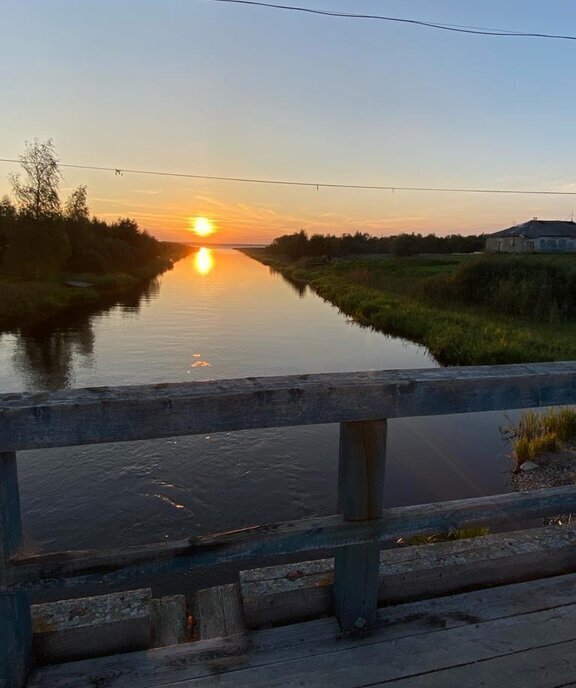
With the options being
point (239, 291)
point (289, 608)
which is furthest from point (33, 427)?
point (239, 291)

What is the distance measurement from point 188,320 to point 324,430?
14.5 meters

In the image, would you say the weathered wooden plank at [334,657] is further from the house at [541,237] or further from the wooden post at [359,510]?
the house at [541,237]

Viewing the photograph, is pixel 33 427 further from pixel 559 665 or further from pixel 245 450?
pixel 245 450

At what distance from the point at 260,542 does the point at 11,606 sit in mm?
802

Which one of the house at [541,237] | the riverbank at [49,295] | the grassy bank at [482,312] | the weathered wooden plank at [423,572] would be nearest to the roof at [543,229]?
the house at [541,237]

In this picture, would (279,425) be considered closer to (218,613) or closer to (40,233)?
(218,613)

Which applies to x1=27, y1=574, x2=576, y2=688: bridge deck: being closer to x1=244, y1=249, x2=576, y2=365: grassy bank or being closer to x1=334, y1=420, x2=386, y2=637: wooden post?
x1=334, y1=420, x2=386, y2=637: wooden post

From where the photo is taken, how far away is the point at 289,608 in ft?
6.57

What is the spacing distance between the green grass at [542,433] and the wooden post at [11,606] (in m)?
7.01

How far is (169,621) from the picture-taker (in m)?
2.00

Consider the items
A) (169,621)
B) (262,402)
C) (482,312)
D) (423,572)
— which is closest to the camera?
(262,402)

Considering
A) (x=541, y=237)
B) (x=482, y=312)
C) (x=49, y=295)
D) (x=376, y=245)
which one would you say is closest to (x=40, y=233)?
(x=49, y=295)

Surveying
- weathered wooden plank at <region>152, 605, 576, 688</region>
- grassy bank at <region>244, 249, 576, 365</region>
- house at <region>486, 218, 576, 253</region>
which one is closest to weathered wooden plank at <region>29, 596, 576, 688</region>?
weathered wooden plank at <region>152, 605, 576, 688</region>

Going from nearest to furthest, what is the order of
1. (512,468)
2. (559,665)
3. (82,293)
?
1. (559,665)
2. (512,468)
3. (82,293)
